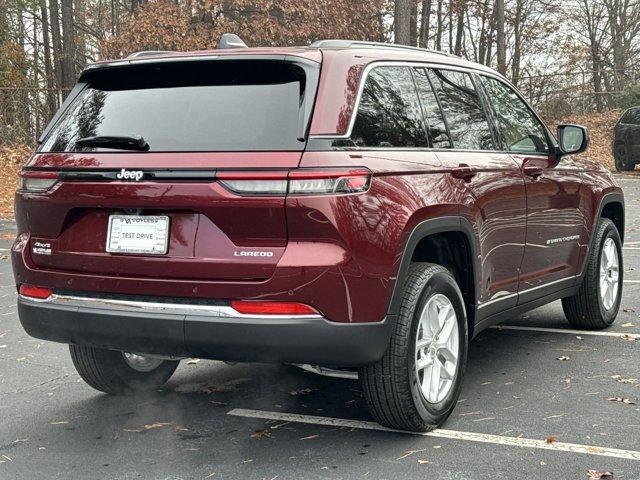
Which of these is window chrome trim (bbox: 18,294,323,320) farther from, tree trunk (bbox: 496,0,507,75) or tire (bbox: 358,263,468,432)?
tree trunk (bbox: 496,0,507,75)

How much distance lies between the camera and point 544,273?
5.58 meters

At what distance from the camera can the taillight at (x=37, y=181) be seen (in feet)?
13.3

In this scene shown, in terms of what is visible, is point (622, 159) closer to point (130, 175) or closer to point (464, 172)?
point (464, 172)

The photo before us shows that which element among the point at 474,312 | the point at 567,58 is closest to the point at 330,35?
the point at 567,58

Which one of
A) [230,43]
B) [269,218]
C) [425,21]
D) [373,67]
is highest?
[425,21]

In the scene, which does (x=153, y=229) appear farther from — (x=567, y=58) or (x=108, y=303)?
(x=567, y=58)

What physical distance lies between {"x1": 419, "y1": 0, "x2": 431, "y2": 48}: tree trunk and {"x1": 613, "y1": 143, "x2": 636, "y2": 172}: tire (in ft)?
44.4

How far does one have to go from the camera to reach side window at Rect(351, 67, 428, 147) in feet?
13.0

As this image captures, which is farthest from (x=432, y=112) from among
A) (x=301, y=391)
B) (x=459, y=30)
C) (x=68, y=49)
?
(x=459, y=30)

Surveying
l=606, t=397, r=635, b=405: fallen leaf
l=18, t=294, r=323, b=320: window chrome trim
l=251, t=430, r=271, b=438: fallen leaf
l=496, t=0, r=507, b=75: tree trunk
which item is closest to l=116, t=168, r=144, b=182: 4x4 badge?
l=18, t=294, r=323, b=320: window chrome trim

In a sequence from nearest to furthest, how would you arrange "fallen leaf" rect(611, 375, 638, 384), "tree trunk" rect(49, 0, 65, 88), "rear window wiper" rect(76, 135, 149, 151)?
"rear window wiper" rect(76, 135, 149, 151) → "fallen leaf" rect(611, 375, 638, 384) → "tree trunk" rect(49, 0, 65, 88)

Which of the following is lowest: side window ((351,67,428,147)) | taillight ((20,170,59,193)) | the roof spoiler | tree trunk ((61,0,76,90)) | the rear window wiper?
taillight ((20,170,59,193))

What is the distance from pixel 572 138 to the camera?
5844 mm

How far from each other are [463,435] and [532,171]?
1840mm
